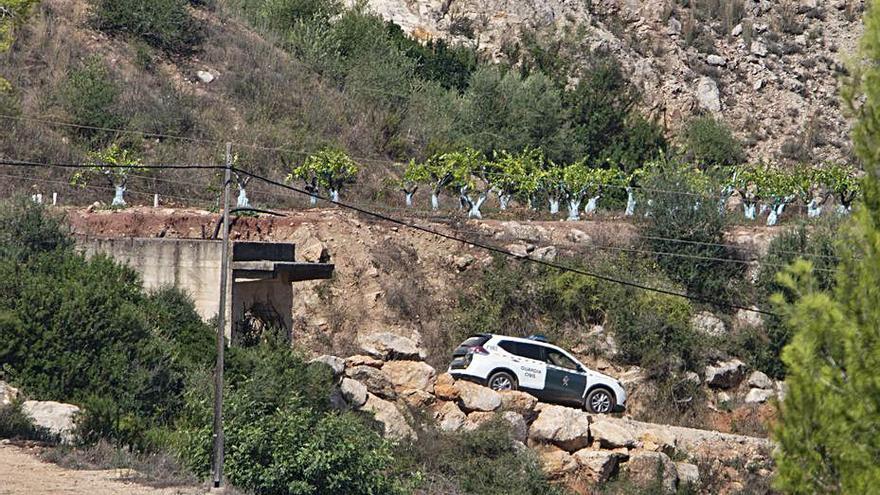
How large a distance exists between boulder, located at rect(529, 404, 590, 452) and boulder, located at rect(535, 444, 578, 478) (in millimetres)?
282

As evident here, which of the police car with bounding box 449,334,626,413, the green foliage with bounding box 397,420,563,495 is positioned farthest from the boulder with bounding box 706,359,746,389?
the green foliage with bounding box 397,420,563,495

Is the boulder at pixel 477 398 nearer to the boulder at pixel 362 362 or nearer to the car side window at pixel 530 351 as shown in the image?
the boulder at pixel 362 362

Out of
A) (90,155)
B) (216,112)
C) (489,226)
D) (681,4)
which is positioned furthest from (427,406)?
(681,4)

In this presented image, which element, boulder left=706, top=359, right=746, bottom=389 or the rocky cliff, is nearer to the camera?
boulder left=706, top=359, right=746, bottom=389

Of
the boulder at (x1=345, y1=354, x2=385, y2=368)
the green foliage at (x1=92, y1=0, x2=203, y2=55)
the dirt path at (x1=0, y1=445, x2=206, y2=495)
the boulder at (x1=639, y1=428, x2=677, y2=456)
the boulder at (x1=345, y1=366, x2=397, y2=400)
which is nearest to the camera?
the dirt path at (x1=0, y1=445, x2=206, y2=495)

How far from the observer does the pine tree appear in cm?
907

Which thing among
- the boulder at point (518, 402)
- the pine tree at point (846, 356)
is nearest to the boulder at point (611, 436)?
the boulder at point (518, 402)

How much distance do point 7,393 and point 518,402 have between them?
11424mm

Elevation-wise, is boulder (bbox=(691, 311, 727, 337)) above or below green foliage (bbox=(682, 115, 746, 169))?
below

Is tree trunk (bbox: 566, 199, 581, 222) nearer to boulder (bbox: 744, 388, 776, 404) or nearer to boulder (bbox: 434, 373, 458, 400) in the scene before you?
boulder (bbox: 744, 388, 776, 404)

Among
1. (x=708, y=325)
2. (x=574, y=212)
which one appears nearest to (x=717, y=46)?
(x=574, y=212)

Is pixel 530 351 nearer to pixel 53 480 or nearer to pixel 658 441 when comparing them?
pixel 658 441

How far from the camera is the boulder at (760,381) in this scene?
38656 millimetres

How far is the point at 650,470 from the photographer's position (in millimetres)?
28219
